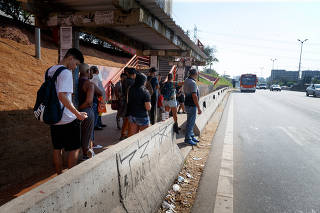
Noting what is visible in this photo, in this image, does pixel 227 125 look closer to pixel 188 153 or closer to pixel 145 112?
pixel 188 153

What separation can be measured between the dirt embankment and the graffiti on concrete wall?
5.77 feet

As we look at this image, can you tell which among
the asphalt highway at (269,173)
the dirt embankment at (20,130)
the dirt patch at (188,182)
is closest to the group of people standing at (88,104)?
the dirt patch at (188,182)

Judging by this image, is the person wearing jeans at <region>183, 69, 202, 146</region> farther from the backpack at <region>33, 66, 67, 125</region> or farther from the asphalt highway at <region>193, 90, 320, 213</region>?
the backpack at <region>33, 66, 67, 125</region>

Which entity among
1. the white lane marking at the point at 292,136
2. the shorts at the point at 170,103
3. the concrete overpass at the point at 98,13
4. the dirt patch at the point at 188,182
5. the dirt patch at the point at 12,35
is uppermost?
the dirt patch at the point at 12,35

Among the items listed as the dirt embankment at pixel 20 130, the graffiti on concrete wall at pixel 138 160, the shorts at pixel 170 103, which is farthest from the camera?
the shorts at pixel 170 103

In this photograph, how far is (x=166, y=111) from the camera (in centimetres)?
673

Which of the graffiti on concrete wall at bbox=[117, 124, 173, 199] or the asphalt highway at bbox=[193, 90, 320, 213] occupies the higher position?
the graffiti on concrete wall at bbox=[117, 124, 173, 199]

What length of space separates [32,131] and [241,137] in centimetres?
581

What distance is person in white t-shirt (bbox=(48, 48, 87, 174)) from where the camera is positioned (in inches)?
97.3

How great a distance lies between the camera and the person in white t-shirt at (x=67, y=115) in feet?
8.11

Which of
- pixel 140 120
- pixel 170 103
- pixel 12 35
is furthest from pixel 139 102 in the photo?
pixel 12 35

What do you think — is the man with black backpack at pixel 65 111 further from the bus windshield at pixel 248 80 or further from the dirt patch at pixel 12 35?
the bus windshield at pixel 248 80

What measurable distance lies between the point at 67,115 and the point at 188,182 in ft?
7.01

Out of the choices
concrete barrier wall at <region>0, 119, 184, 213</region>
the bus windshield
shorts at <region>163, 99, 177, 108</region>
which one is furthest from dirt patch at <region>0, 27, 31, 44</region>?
the bus windshield
